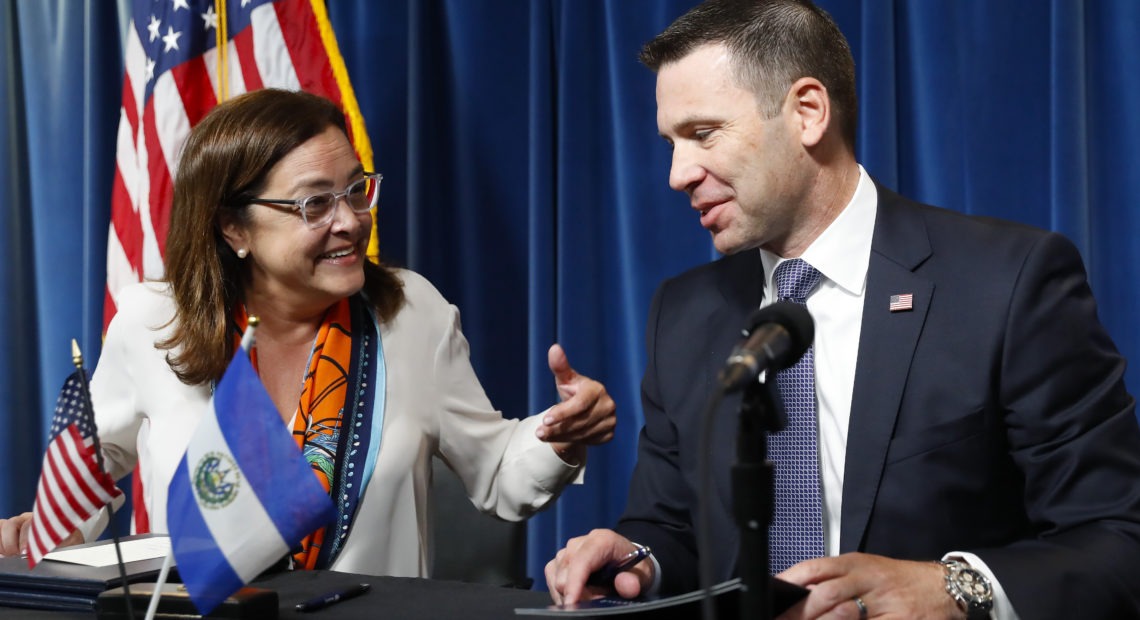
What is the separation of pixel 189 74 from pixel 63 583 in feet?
6.76

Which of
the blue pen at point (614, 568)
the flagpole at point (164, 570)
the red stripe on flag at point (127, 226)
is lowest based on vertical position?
the blue pen at point (614, 568)

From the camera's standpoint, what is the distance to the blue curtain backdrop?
281cm

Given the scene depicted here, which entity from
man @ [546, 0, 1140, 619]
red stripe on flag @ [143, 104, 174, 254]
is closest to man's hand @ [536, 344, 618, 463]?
man @ [546, 0, 1140, 619]

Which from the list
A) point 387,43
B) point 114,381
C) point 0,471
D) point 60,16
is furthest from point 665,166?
point 0,471

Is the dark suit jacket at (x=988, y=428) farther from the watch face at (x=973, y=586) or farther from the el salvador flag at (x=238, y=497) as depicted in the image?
the el salvador flag at (x=238, y=497)

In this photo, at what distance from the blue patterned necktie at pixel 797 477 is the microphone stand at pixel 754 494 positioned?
0.64 m

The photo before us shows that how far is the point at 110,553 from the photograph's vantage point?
5.71ft

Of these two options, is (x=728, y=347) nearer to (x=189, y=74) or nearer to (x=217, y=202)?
(x=217, y=202)

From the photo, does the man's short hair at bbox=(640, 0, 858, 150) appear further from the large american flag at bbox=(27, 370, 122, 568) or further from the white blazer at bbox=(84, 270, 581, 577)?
the large american flag at bbox=(27, 370, 122, 568)

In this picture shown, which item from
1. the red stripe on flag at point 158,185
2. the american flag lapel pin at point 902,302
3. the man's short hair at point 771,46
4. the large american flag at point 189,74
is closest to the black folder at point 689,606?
the american flag lapel pin at point 902,302

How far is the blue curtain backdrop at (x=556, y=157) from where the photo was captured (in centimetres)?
281

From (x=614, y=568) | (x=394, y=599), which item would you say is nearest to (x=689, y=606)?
(x=614, y=568)

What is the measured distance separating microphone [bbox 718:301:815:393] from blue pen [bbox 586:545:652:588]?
589 mm

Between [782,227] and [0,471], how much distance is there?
3364 millimetres
